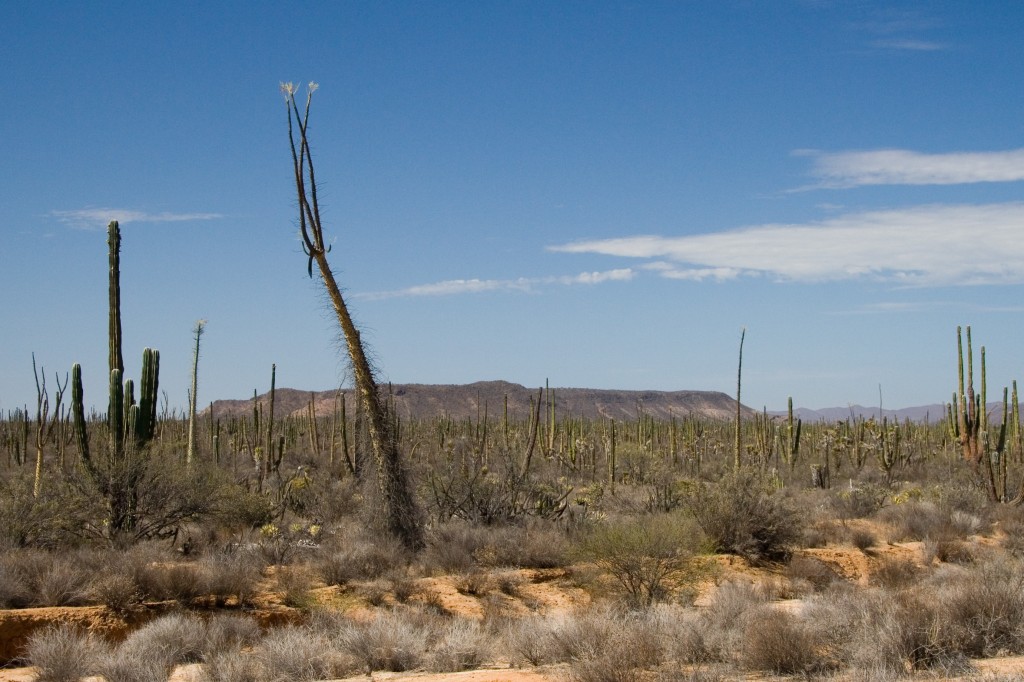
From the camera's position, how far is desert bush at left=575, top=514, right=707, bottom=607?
14375mm

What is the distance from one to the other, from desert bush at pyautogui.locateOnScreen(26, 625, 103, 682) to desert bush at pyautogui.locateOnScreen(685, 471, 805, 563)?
10950mm

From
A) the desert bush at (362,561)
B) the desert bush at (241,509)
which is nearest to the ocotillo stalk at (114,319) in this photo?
the desert bush at (241,509)

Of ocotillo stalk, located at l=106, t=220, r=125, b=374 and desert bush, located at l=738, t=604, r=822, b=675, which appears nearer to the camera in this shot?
desert bush, located at l=738, t=604, r=822, b=675

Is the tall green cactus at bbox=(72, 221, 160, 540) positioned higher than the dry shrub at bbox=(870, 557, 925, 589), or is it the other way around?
the tall green cactus at bbox=(72, 221, 160, 540)

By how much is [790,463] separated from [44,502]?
25002 mm

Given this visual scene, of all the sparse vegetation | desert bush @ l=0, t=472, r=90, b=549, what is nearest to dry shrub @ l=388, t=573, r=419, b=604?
the sparse vegetation

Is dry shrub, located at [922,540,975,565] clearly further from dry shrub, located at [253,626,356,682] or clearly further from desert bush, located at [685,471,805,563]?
dry shrub, located at [253,626,356,682]

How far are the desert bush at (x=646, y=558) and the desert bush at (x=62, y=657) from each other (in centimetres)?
710

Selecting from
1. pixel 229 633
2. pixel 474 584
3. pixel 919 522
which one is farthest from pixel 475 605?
pixel 919 522

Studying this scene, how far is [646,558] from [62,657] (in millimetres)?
7958

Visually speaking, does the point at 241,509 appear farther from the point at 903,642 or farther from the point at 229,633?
the point at 903,642

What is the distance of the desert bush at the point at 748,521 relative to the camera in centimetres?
1800

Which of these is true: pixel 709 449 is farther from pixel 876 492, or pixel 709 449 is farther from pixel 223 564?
pixel 223 564

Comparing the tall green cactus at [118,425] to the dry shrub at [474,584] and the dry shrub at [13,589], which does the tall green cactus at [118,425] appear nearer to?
the dry shrub at [13,589]
